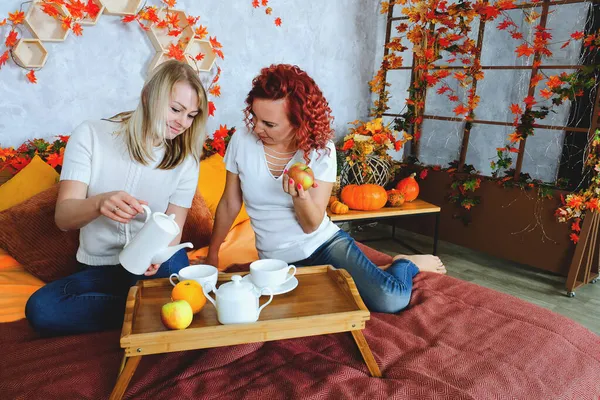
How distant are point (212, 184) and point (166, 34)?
89 centimetres

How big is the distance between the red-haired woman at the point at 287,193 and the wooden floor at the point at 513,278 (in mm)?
1330

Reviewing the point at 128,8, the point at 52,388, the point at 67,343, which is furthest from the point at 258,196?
the point at 128,8

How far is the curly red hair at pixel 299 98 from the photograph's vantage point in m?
1.58

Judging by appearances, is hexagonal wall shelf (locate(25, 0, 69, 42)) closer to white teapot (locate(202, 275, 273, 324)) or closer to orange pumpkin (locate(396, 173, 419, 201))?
white teapot (locate(202, 275, 273, 324))

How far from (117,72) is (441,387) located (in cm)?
219

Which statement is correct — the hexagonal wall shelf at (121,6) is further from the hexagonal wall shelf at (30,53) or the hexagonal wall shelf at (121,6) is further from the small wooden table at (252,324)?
the small wooden table at (252,324)

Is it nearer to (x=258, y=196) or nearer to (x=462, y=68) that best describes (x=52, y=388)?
(x=258, y=196)

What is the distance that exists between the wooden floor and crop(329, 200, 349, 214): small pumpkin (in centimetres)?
71

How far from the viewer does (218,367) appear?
1251 mm

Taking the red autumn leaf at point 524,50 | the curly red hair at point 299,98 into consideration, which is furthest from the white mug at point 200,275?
the red autumn leaf at point 524,50

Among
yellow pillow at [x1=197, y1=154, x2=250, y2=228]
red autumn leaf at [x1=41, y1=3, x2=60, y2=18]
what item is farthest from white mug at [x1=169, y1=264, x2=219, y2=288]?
red autumn leaf at [x1=41, y1=3, x2=60, y2=18]

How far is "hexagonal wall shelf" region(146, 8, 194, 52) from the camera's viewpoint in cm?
246

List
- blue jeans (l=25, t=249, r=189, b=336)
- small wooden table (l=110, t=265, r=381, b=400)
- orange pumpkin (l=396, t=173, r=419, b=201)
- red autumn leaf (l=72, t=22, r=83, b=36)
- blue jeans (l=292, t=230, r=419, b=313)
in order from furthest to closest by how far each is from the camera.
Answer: orange pumpkin (l=396, t=173, r=419, b=201) → red autumn leaf (l=72, t=22, r=83, b=36) → blue jeans (l=292, t=230, r=419, b=313) → blue jeans (l=25, t=249, r=189, b=336) → small wooden table (l=110, t=265, r=381, b=400)

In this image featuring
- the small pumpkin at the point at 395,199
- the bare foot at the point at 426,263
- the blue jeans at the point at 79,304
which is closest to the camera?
the blue jeans at the point at 79,304
